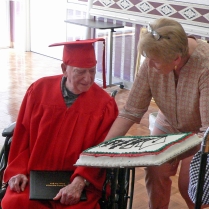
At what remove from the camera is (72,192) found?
1780 millimetres

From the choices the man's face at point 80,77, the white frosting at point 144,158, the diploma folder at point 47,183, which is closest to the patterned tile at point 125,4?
the man's face at point 80,77

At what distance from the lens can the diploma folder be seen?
1.77m

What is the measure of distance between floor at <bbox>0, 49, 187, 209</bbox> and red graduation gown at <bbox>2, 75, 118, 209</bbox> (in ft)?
3.03

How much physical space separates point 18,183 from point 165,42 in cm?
88

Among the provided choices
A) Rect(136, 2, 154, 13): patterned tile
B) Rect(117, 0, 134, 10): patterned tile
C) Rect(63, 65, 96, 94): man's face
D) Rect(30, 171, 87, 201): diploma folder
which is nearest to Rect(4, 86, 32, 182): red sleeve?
Rect(30, 171, 87, 201): diploma folder

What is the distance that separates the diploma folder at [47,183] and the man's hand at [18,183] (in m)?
0.05

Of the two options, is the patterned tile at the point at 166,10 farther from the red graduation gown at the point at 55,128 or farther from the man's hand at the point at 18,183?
the man's hand at the point at 18,183

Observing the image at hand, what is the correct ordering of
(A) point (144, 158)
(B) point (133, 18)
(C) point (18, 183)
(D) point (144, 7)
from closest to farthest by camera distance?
(A) point (144, 158)
(C) point (18, 183)
(D) point (144, 7)
(B) point (133, 18)

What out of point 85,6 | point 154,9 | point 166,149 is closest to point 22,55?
point 85,6

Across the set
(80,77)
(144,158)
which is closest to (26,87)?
(80,77)

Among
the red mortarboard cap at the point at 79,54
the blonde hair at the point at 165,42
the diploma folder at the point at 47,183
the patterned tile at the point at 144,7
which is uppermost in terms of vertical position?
the patterned tile at the point at 144,7

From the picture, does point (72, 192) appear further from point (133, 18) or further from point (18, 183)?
point (133, 18)

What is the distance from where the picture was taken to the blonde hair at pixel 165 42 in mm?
1737

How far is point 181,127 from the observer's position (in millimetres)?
2078
